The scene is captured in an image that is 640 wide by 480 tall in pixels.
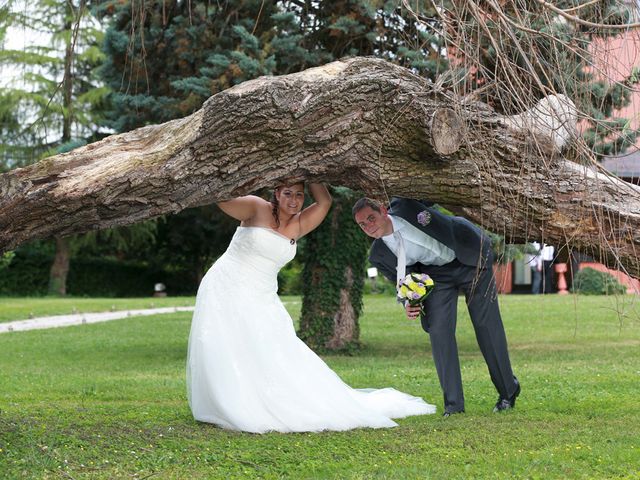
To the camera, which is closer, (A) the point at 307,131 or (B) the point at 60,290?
(A) the point at 307,131

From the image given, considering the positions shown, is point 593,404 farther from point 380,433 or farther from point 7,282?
point 7,282

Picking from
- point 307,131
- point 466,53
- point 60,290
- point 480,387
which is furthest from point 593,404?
point 60,290

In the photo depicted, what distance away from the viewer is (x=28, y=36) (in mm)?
6090

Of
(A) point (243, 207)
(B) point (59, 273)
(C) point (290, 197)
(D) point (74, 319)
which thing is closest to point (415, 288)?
(C) point (290, 197)

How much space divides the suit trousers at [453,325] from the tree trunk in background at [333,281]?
614cm

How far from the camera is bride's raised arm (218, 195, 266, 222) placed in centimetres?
770

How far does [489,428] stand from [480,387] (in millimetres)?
2937

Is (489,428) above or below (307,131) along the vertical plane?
below

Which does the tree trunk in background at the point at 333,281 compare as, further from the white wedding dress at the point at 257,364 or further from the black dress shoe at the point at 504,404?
the black dress shoe at the point at 504,404

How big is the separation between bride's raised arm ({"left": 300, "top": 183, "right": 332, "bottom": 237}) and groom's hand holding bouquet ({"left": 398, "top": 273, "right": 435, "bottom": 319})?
87 centimetres

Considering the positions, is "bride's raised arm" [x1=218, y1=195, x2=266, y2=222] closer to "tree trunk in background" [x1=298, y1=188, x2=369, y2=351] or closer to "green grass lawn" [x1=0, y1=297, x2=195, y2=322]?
"tree trunk in background" [x1=298, y1=188, x2=369, y2=351]

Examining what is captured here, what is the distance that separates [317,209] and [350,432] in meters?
1.87

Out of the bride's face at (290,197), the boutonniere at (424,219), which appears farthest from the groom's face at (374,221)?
the bride's face at (290,197)

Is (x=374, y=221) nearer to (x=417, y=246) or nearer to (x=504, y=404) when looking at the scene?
(x=417, y=246)
